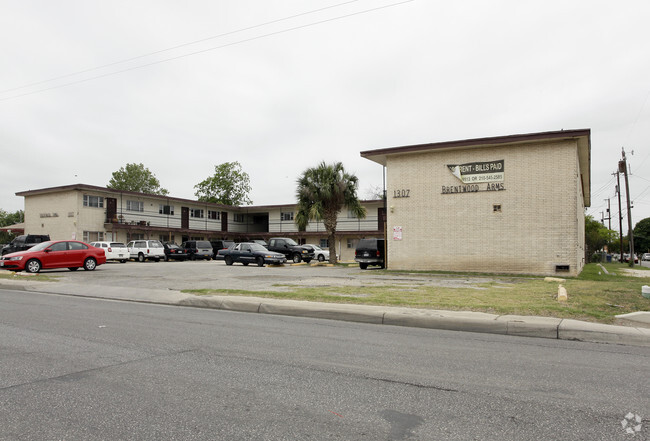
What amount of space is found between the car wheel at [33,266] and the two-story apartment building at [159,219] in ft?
63.5

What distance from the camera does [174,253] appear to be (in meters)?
37.4

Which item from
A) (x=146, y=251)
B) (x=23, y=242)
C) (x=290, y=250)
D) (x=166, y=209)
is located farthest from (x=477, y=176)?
(x=166, y=209)

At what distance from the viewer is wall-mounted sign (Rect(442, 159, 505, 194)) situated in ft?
70.0

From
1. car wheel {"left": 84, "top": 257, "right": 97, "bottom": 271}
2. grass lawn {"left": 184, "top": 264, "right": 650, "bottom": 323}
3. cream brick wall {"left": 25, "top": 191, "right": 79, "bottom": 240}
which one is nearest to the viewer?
grass lawn {"left": 184, "top": 264, "right": 650, "bottom": 323}

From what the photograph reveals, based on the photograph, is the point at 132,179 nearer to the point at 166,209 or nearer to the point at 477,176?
the point at 166,209

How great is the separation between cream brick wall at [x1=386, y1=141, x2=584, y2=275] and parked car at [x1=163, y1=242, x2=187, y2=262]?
20971mm

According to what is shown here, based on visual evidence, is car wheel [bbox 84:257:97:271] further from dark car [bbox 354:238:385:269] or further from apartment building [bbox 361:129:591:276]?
apartment building [bbox 361:129:591:276]

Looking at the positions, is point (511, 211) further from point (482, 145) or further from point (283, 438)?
point (283, 438)

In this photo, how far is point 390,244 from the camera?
23859 millimetres

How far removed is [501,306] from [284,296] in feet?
17.2

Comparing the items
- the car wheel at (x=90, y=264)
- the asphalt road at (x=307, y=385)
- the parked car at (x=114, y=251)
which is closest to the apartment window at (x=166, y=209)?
the parked car at (x=114, y=251)

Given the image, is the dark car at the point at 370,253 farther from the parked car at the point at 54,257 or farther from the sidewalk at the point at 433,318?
the sidewalk at the point at 433,318

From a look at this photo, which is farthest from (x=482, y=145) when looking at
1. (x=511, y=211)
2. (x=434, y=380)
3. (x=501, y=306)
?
(x=434, y=380)

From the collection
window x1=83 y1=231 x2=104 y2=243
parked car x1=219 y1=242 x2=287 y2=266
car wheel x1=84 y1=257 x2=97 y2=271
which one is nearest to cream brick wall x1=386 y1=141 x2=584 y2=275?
parked car x1=219 y1=242 x2=287 y2=266
